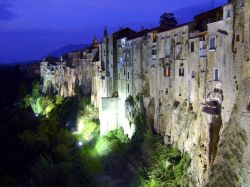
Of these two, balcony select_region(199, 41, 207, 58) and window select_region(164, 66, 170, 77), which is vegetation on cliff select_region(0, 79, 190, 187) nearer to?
window select_region(164, 66, 170, 77)

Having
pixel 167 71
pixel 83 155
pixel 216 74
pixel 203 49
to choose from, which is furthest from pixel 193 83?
pixel 83 155

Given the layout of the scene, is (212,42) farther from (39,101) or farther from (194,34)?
(39,101)

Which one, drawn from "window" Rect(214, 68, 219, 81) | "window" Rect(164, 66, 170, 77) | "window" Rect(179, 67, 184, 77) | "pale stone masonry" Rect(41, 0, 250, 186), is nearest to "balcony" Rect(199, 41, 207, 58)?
"pale stone masonry" Rect(41, 0, 250, 186)

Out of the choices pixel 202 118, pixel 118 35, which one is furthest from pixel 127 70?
pixel 202 118

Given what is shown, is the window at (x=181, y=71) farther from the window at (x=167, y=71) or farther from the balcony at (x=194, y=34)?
the balcony at (x=194, y=34)

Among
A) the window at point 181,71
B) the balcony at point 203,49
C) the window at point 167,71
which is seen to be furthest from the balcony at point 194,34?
the window at point 167,71

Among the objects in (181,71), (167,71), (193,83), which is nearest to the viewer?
(193,83)

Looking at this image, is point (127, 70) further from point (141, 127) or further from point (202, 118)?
point (202, 118)

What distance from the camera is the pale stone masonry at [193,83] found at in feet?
87.8

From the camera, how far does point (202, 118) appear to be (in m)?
31.7

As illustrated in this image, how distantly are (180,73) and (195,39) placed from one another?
4090 millimetres

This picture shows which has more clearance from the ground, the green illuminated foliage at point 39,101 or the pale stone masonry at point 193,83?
the pale stone masonry at point 193,83

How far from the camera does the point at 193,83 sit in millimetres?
33969

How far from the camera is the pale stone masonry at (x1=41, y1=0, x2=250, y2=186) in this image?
2675 centimetres
